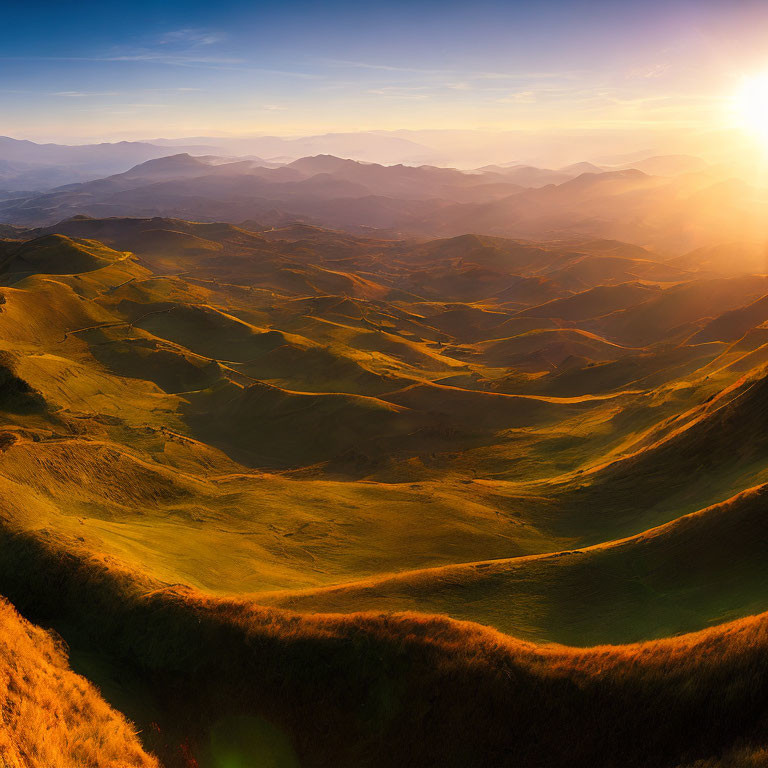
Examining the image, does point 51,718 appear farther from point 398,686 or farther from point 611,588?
point 611,588

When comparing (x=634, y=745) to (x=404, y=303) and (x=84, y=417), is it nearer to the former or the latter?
(x=84, y=417)

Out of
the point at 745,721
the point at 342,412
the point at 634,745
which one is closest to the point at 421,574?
the point at 634,745

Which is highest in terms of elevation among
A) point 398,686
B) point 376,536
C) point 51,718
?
point 51,718

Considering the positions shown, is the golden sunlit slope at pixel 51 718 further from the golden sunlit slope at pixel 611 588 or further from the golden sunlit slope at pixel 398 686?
the golden sunlit slope at pixel 611 588

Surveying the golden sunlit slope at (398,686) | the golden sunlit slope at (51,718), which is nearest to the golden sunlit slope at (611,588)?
the golden sunlit slope at (398,686)

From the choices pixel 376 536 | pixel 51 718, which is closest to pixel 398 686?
pixel 51 718

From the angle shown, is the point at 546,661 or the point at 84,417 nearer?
the point at 546,661

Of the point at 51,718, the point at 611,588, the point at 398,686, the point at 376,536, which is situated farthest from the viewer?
the point at 376,536

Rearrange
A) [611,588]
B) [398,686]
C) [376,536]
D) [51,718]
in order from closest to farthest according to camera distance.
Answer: [51,718] < [398,686] < [611,588] < [376,536]
